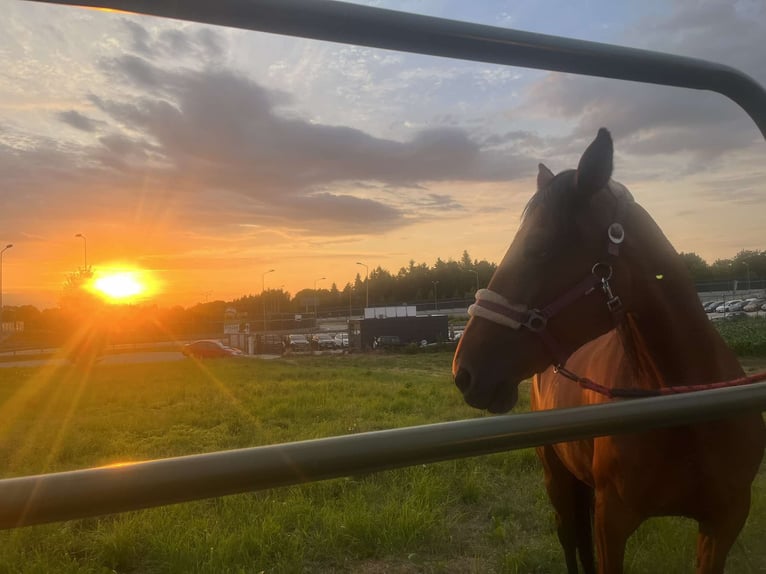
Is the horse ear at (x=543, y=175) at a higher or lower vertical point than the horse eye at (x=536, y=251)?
higher

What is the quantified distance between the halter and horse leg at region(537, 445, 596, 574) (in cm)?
178

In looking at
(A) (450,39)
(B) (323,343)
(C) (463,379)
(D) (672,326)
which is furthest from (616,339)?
(B) (323,343)

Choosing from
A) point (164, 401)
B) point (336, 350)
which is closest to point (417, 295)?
point (336, 350)

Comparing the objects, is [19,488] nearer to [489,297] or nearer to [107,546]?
[489,297]

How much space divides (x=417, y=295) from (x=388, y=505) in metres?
62.0

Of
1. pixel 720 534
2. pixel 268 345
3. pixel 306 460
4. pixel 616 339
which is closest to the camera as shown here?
pixel 306 460

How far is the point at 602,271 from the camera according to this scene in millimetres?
2082

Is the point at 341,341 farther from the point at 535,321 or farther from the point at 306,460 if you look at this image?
the point at 306,460

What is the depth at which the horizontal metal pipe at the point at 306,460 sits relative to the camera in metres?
0.64

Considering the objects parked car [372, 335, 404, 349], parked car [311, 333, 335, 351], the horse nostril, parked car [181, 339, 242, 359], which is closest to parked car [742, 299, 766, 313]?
parked car [372, 335, 404, 349]

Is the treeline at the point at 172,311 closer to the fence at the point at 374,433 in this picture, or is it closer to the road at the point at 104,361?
the road at the point at 104,361

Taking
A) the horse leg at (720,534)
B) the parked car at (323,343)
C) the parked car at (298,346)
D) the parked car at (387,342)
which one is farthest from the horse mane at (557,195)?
the parked car at (323,343)

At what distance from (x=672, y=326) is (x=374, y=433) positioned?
1868 mm

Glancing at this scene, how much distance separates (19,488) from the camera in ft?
2.04
